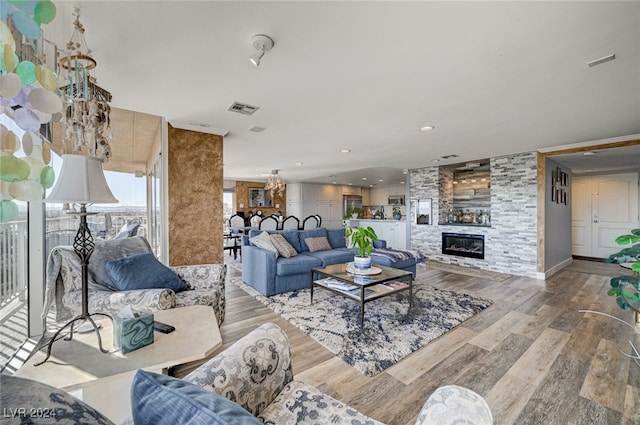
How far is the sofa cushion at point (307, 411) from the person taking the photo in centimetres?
94

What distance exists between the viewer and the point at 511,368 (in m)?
2.04

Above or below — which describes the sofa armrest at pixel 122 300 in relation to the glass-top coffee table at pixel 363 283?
above

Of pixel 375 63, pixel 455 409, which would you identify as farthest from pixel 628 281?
pixel 375 63

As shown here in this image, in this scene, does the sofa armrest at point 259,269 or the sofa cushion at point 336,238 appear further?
the sofa cushion at point 336,238

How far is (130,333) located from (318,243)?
3697mm

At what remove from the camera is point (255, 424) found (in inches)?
21.8

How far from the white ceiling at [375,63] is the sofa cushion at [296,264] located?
6.27 feet

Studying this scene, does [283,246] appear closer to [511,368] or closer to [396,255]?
[396,255]

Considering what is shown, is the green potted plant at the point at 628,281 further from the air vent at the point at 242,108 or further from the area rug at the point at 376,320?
the air vent at the point at 242,108

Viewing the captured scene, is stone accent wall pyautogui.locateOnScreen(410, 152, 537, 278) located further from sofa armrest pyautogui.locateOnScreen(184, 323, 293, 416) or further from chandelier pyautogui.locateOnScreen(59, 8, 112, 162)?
chandelier pyautogui.locateOnScreen(59, 8, 112, 162)

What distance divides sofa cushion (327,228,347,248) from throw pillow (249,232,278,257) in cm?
141

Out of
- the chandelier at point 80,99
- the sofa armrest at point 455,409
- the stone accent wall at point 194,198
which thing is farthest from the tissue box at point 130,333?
the stone accent wall at point 194,198

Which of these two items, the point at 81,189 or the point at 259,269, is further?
the point at 259,269

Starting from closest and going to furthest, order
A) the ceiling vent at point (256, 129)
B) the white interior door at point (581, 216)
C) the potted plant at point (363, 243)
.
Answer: the potted plant at point (363, 243) → the ceiling vent at point (256, 129) → the white interior door at point (581, 216)
